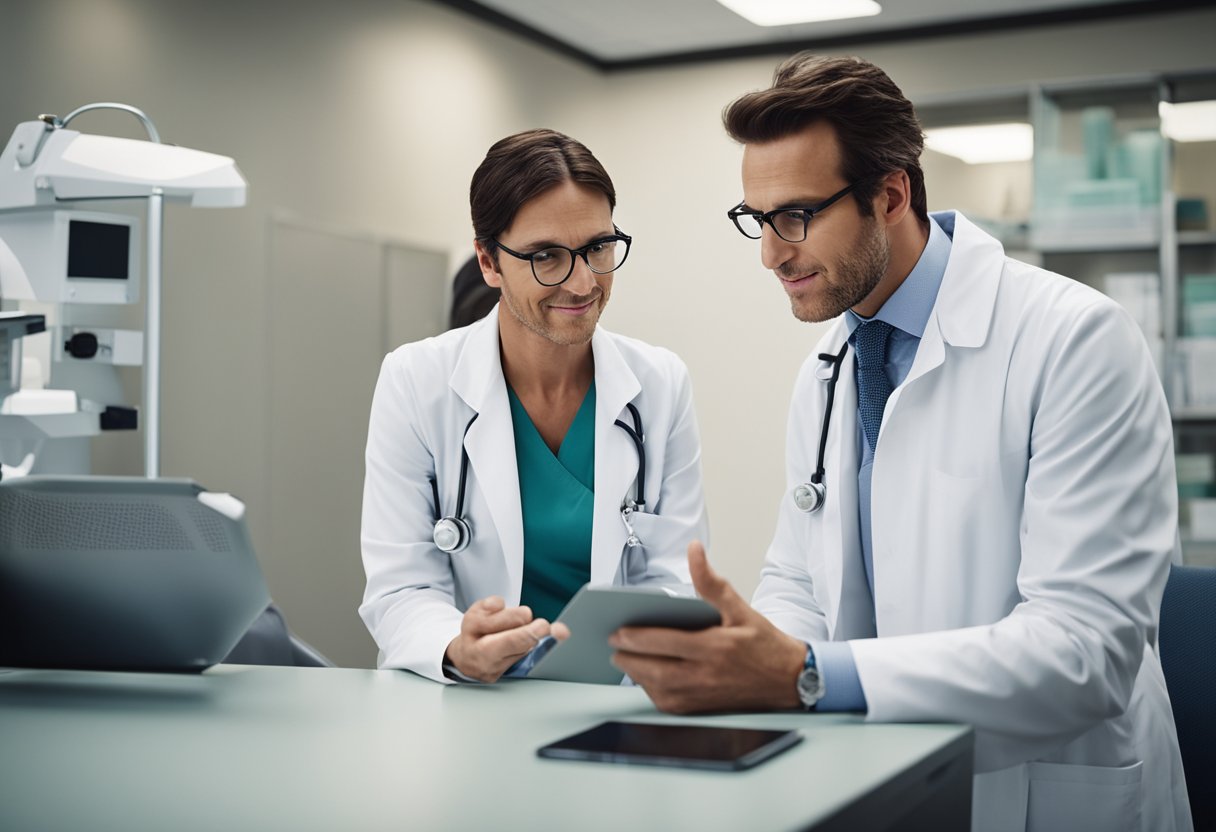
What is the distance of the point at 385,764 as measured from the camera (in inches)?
Result: 42.3

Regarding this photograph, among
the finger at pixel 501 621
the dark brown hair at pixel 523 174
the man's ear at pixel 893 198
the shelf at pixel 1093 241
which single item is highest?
the shelf at pixel 1093 241

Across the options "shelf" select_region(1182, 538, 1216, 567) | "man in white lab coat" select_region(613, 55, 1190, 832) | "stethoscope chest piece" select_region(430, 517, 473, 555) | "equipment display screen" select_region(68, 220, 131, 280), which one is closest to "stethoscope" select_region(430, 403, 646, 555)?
"stethoscope chest piece" select_region(430, 517, 473, 555)

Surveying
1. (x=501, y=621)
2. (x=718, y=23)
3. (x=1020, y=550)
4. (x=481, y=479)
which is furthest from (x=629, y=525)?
(x=718, y=23)

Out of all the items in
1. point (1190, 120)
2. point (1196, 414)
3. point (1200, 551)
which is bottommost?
point (1200, 551)

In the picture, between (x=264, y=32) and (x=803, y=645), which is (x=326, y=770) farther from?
(x=264, y=32)

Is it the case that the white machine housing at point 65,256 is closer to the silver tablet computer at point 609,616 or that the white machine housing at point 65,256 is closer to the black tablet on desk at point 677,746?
the silver tablet computer at point 609,616

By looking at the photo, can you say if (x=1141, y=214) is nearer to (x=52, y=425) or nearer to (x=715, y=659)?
(x=52, y=425)

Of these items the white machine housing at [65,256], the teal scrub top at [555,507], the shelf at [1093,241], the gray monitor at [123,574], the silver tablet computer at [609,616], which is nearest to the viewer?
the silver tablet computer at [609,616]

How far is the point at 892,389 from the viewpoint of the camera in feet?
5.54

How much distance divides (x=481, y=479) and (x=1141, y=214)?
3.84 m

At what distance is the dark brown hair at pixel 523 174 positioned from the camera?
1.92 m

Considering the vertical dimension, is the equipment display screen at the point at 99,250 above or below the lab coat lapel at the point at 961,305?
above

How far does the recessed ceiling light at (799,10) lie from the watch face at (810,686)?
4597 mm

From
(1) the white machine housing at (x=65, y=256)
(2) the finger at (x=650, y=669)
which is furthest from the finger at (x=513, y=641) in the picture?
(1) the white machine housing at (x=65, y=256)
